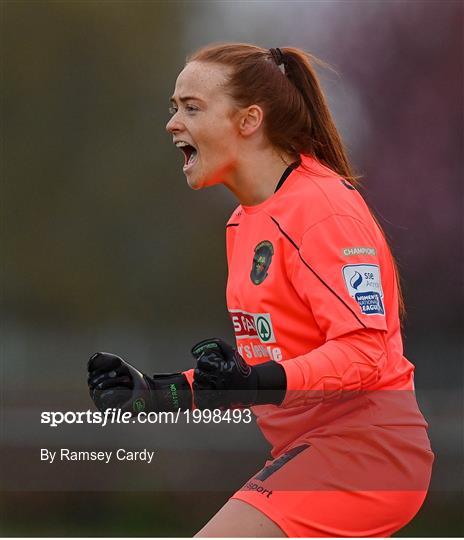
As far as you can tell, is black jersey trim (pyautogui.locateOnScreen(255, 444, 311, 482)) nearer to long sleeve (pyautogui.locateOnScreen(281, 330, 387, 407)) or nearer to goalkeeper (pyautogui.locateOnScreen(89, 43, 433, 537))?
goalkeeper (pyautogui.locateOnScreen(89, 43, 433, 537))

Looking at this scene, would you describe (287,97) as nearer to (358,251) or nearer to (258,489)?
(358,251)

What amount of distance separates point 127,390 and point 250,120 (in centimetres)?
75

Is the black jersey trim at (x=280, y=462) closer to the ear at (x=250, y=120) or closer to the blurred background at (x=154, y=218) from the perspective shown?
the ear at (x=250, y=120)

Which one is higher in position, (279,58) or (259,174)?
(279,58)

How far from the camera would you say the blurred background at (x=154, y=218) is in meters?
5.08

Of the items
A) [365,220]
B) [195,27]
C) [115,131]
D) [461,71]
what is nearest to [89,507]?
[115,131]

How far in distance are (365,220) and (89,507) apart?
350cm

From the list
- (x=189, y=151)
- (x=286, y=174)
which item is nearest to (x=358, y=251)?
(x=286, y=174)

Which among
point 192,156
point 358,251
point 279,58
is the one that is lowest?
point 358,251

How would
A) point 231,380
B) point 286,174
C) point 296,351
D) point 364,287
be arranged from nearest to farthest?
point 231,380
point 364,287
point 296,351
point 286,174

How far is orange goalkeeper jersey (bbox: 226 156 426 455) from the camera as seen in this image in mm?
2053

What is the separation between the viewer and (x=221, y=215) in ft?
18.3

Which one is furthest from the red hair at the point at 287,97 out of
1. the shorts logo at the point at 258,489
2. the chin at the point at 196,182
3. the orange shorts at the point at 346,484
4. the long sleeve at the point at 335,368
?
the shorts logo at the point at 258,489

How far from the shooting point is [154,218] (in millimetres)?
5625
